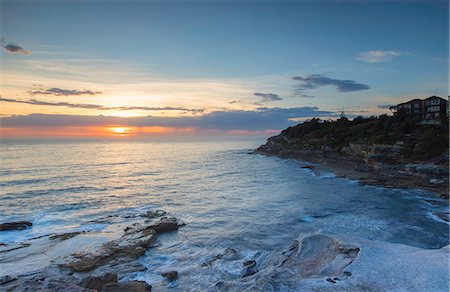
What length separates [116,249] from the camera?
16594 millimetres

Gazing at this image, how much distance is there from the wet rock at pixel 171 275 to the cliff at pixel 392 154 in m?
32.2

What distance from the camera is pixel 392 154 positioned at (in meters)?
47.4

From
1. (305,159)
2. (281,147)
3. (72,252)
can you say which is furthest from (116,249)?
(281,147)

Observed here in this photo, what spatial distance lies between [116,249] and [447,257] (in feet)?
53.5

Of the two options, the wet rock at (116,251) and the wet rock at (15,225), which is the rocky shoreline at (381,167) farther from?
the wet rock at (15,225)

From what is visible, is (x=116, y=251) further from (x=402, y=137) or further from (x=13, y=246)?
(x=402, y=137)

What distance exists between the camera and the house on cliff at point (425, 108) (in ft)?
225

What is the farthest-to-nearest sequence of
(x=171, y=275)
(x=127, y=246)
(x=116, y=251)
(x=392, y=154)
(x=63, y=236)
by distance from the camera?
(x=392, y=154)
(x=63, y=236)
(x=127, y=246)
(x=116, y=251)
(x=171, y=275)

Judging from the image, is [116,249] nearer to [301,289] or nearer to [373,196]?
[301,289]

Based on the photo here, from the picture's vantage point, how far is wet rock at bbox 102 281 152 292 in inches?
465

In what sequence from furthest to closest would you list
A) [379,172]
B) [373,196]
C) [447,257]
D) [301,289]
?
[379,172] → [373,196] → [447,257] → [301,289]

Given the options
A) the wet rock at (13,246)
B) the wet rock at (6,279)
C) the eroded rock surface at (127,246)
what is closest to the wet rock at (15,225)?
the wet rock at (13,246)

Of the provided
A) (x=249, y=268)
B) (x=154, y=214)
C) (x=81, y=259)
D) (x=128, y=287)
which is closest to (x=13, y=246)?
(x=81, y=259)

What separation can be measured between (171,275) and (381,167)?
41.4 m
